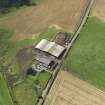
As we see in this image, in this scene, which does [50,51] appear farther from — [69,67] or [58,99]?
[58,99]

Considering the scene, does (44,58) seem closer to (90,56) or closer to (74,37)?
(74,37)

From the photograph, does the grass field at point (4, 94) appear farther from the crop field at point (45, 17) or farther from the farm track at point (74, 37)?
the crop field at point (45, 17)

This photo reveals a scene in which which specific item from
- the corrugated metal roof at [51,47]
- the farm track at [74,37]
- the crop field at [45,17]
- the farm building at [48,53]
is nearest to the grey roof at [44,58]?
the farm building at [48,53]

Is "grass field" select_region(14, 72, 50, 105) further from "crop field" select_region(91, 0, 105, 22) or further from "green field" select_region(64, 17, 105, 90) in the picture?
"crop field" select_region(91, 0, 105, 22)

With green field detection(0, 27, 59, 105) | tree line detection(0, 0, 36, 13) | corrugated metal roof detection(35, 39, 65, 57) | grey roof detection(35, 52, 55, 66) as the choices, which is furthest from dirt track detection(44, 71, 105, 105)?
tree line detection(0, 0, 36, 13)

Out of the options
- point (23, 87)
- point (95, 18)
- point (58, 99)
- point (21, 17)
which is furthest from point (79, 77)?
point (21, 17)

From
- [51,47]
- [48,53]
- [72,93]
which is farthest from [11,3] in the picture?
[72,93]
